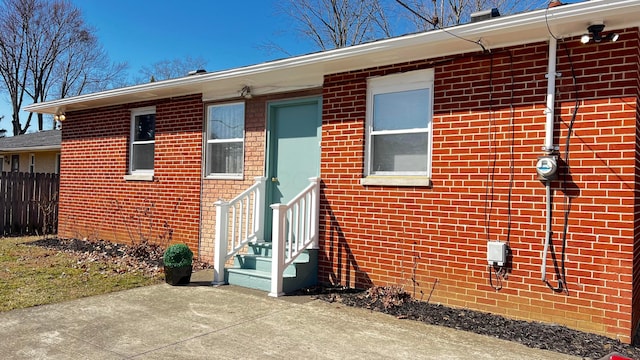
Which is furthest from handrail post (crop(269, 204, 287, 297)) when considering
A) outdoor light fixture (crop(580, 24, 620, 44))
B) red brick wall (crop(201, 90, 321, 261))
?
outdoor light fixture (crop(580, 24, 620, 44))

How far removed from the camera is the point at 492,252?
17.0 ft

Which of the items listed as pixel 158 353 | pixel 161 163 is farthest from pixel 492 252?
pixel 161 163

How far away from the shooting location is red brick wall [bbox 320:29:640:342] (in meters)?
4.61

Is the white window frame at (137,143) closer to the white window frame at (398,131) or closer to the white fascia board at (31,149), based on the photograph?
the white window frame at (398,131)

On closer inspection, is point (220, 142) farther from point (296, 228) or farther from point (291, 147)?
point (296, 228)


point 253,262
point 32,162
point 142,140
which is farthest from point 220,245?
point 32,162

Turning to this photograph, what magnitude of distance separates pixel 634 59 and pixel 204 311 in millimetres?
5271

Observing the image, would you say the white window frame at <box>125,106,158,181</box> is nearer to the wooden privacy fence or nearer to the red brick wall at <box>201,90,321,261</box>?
the red brick wall at <box>201,90,321,261</box>

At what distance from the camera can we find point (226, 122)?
8258mm

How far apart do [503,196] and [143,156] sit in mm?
7199

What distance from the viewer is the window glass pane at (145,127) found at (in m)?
9.42

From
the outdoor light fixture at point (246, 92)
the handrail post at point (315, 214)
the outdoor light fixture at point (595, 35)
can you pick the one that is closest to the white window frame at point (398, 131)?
the handrail post at point (315, 214)

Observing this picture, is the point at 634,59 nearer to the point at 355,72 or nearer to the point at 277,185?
the point at 355,72

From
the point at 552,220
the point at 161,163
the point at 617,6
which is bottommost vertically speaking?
the point at 552,220
